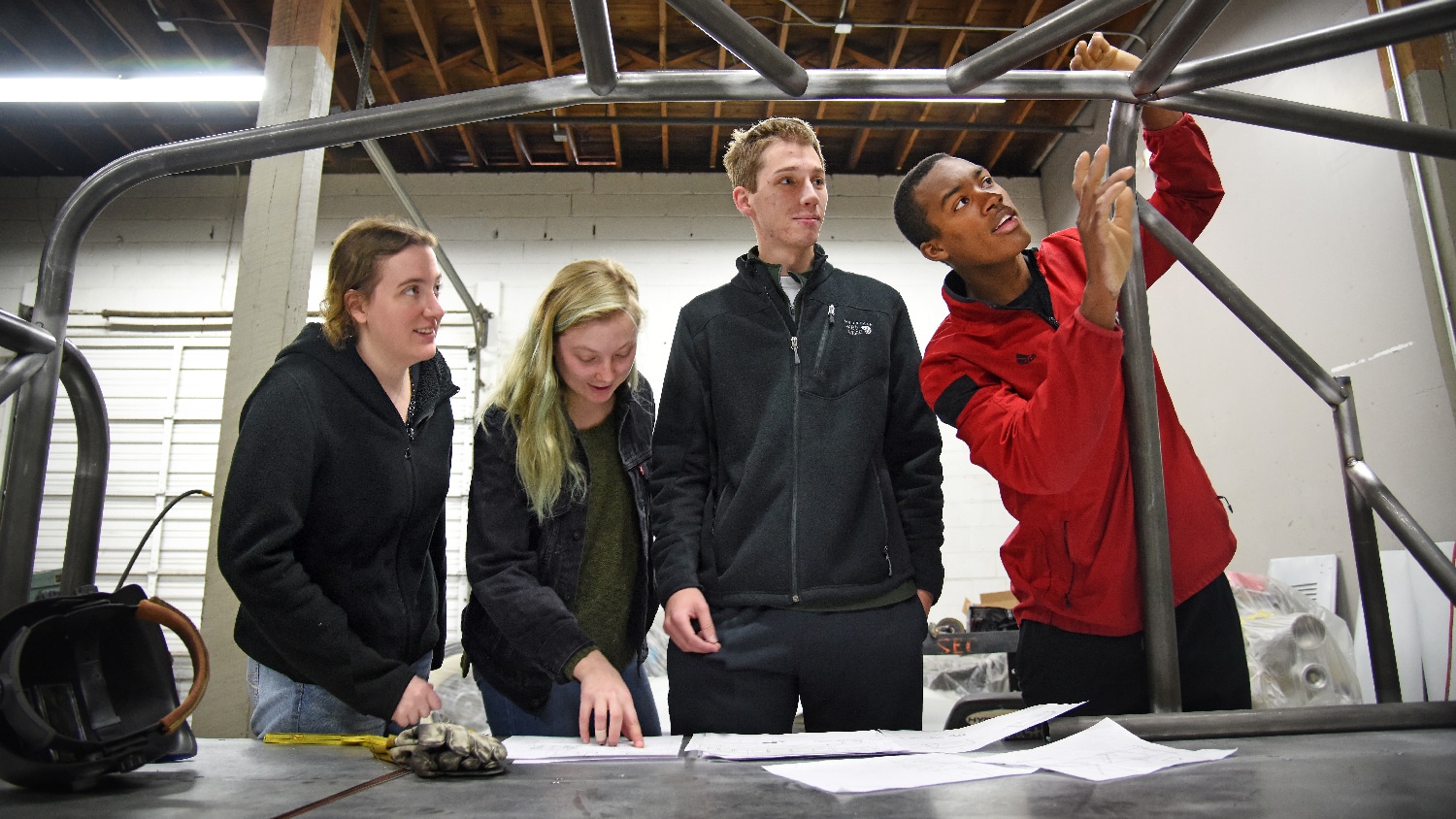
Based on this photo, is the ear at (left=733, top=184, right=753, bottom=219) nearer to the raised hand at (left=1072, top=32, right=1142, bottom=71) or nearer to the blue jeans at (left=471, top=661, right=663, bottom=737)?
the raised hand at (left=1072, top=32, right=1142, bottom=71)

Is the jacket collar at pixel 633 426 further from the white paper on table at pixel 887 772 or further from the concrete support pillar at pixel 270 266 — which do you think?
the concrete support pillar at pixel 270 266

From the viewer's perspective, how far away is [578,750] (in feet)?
3.08

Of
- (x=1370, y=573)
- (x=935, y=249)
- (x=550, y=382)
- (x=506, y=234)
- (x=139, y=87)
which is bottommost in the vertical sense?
(x=1370, y=573)

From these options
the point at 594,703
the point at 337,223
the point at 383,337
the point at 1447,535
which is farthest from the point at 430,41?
the point at 1447,535

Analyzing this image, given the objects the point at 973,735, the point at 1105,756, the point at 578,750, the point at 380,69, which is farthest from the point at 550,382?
the point at 380,69

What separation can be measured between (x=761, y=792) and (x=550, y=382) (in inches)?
34.3

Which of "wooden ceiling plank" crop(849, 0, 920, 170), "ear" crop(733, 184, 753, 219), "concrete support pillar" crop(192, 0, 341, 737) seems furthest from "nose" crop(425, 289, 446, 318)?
"wooden ceiling plank" crop(849, 0, 920, 170)

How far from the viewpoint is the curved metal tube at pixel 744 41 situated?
0.74 m

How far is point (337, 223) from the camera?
621cm

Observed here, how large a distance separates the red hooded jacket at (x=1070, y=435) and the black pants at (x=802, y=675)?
0.24 m

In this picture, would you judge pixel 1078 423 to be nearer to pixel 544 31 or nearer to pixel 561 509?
pixel 561 509

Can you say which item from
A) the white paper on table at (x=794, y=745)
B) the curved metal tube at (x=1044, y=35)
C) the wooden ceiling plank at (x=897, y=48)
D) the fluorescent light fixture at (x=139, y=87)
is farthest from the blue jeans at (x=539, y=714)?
the wooden ceiling plank at (x=897, y=48)

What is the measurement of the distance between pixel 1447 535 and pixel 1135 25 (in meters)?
3.48

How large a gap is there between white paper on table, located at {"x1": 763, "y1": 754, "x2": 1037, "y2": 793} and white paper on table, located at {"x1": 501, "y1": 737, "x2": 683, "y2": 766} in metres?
0.18
